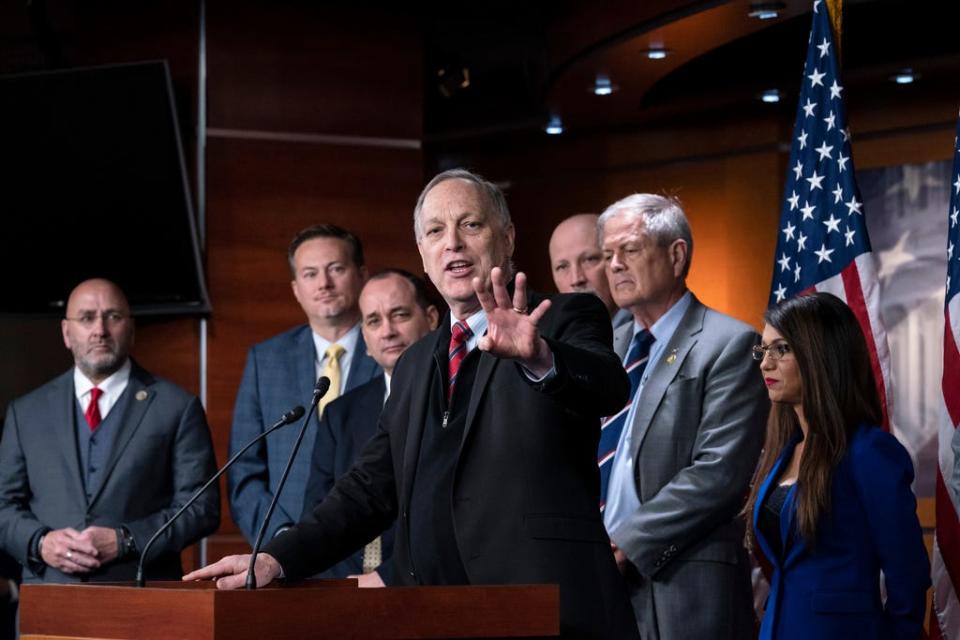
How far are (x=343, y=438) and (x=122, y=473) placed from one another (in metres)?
0.83

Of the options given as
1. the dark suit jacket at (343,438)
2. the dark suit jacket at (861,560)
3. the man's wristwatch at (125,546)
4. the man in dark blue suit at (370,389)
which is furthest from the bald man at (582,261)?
the man's wristwatch at (125,546)

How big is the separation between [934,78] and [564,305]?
172 inches

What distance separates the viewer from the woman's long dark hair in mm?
3285

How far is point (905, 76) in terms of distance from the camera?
6.34m

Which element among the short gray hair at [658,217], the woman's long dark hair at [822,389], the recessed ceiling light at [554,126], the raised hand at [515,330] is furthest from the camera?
the recessed ceiling light at [554,126]

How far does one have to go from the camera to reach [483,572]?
8.18ft

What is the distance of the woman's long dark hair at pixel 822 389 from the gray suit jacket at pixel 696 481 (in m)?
0.18

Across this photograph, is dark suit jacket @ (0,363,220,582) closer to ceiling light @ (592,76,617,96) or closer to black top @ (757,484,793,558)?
black top @ (757,484,793,558)

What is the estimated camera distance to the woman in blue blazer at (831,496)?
3.20m

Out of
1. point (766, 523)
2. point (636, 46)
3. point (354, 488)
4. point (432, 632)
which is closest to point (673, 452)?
point (766, 523)

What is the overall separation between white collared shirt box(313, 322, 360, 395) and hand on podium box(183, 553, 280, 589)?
248 cm

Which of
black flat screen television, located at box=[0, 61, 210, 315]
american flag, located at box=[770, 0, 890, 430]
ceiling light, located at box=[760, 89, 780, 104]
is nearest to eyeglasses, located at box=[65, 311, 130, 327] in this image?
black flat screen television, located at box=[0, 61, 210, 315]

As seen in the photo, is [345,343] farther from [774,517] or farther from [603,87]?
[603,87]

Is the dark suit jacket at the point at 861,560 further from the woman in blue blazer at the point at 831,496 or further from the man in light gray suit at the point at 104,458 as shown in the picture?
the man in light gray suit at the point at 104,458
